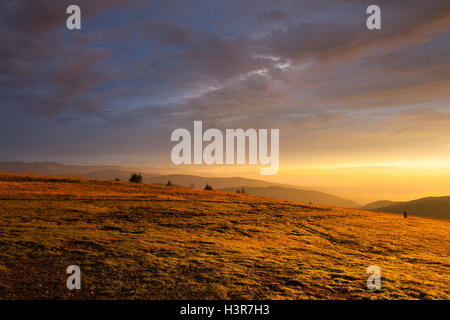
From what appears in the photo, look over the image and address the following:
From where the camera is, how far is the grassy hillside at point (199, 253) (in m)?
9.58

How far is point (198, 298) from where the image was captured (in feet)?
29.1

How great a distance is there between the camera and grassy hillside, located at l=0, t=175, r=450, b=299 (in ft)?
31.4

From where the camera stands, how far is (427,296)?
988cm

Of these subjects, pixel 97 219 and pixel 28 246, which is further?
pixel 97 219

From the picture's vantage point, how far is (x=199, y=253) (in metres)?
13.6

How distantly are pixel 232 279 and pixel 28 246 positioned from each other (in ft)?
32.9
